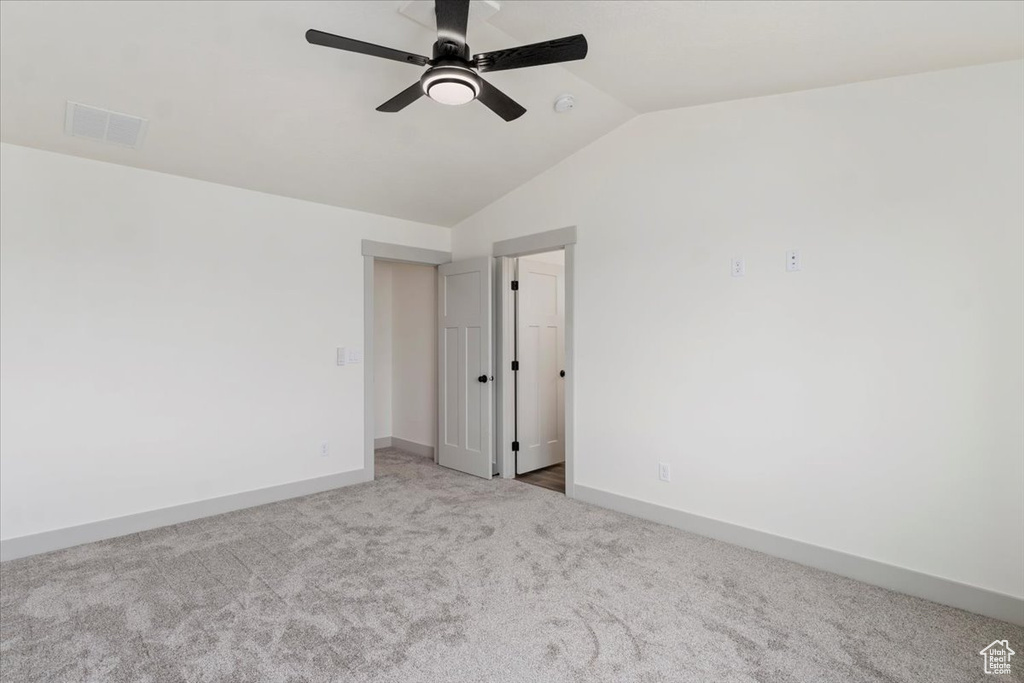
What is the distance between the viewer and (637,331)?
3.67m

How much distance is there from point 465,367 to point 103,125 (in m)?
3.23

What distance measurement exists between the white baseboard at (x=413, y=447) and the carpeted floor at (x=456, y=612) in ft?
6.71

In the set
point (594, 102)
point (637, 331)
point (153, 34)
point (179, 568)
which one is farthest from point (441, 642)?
point (594, 102)

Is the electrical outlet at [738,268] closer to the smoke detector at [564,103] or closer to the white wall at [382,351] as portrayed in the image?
the smoke detector at [564,103]

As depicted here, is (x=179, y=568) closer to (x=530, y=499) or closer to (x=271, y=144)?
(x=530, y=499)

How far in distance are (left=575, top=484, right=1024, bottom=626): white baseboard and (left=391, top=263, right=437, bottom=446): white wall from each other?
2.65 metres

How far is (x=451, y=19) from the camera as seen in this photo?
189cm

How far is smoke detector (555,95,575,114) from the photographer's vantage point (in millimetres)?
3229

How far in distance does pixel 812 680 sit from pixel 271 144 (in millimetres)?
4201

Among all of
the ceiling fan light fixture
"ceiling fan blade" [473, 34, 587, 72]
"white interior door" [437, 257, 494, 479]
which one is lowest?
"white interior door" [437, 257, 494, 479]

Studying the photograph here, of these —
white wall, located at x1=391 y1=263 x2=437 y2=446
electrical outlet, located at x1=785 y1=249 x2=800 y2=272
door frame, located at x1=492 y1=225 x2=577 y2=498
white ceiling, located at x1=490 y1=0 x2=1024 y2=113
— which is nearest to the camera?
white ceiling, located at x1=490 y1=0 x2=1024 y2=113

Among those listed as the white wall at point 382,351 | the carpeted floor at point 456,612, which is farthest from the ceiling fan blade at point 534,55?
the white wall at point 382,351

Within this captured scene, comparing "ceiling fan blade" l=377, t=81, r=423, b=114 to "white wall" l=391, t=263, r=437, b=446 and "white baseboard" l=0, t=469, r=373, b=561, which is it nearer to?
"white wall" l=391, t=263, r=437, b=446

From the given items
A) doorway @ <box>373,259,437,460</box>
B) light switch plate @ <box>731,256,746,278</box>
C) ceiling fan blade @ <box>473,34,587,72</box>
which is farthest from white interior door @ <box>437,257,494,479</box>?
ceiling fan blade @ <box>473,34,587,72</box>
